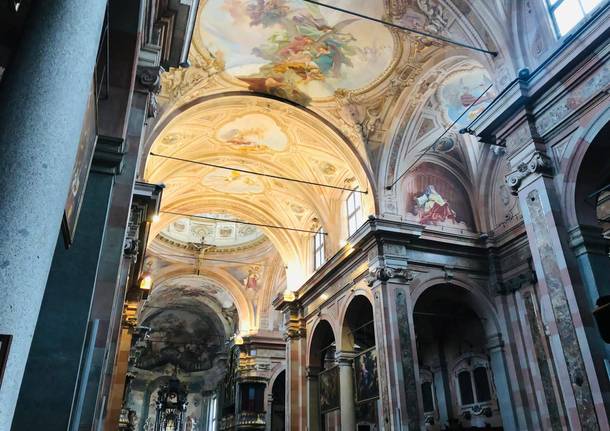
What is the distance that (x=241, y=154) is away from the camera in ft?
52.0

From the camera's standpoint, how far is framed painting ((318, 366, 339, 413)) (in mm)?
14641

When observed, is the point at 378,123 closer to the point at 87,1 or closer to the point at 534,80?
the point at 534,80

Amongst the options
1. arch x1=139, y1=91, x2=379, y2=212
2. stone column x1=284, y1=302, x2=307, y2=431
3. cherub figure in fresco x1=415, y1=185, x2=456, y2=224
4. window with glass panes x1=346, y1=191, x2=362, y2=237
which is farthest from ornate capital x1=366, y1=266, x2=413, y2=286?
stone column x1=284, y1=302, x2=307, y2=431

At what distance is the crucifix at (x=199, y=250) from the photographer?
25750 mm

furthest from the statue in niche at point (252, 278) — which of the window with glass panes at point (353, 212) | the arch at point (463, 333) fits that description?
the window with glass panes at point (353, 212)

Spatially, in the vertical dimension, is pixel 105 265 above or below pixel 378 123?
below

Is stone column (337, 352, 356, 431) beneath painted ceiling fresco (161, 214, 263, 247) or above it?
beneath

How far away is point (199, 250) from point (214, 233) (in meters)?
1.26

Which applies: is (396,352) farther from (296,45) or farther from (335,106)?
(296,45)

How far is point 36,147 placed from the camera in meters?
2.19

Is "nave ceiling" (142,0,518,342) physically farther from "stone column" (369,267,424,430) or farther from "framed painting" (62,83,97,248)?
"framed painting" (62,83,97,248)

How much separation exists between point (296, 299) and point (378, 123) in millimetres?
7342

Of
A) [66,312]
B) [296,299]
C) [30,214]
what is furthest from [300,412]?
[30,214]

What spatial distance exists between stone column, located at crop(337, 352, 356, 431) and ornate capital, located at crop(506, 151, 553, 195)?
314 inches
